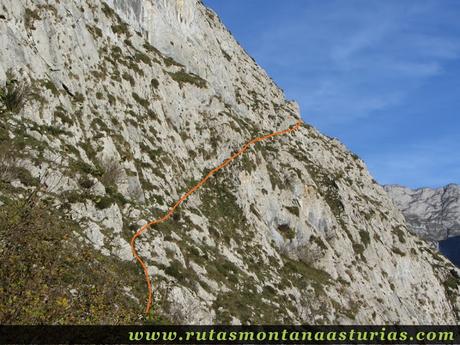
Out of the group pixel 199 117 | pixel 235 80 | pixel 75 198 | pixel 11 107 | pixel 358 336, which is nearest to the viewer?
pixel 75 198

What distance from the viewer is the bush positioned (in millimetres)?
27359

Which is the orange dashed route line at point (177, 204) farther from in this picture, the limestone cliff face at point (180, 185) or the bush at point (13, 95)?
the bush at point (13, 95)

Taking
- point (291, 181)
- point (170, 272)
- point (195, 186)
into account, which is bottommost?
point (170, 272)

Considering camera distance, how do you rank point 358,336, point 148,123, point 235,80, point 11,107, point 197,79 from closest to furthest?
point 11,107, point 148,123, point 358,336, point 197,79, point 235,80

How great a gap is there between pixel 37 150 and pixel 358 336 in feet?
160

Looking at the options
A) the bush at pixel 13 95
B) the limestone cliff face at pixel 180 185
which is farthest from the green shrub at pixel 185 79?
the bush at pixel 13 95

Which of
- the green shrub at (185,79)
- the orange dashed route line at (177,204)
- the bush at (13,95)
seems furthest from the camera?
the green shrub at (185,79)

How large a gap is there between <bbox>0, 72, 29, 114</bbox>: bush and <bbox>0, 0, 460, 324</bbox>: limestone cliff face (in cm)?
52

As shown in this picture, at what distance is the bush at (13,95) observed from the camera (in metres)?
27.4

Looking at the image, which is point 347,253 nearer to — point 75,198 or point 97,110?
point 97,110

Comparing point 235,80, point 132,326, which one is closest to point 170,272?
point 132,326

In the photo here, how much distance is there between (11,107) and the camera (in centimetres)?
2806

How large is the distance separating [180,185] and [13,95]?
71.2 ft

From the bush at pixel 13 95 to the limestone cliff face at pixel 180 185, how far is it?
1.70 ft
